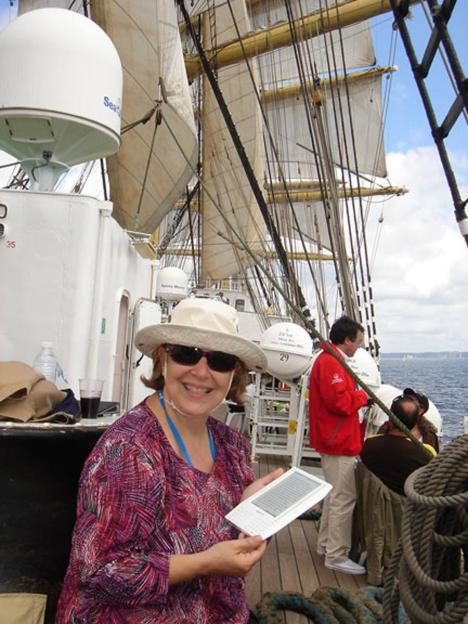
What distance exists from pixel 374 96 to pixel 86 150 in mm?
33875

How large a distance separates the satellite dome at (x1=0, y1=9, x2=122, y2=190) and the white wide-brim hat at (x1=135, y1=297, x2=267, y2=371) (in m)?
2.35

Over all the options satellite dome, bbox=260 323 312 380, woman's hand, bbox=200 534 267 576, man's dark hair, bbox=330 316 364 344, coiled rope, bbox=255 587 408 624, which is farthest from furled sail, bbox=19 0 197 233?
woman's hand, bbox=200 534 267 576

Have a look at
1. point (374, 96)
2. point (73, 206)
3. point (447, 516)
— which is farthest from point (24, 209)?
point (374, 96)

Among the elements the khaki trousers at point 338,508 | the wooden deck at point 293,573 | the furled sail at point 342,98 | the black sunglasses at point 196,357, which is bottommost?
the wooden deck at point 293,573

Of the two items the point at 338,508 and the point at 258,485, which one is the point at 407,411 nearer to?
the point at 338,508

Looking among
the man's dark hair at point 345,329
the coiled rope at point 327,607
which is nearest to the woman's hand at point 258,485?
the coiled rope at point 327,607

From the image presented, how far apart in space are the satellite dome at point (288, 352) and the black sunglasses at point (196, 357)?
5043 mm

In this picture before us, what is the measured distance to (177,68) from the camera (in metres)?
7.99

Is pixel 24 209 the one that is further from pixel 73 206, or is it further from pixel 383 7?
pixel 383 7

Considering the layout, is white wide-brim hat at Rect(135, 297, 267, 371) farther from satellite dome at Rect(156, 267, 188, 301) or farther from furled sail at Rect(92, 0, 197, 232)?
satellite dome at Rect(156, 267, 188, 301)

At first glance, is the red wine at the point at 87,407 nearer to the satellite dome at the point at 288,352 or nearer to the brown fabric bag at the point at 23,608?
the brown fabric bag at the point at 23,608

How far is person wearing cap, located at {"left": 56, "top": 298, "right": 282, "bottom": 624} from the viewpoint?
4.48 feet

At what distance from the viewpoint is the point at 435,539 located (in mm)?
1314

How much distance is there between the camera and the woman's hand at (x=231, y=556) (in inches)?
55.0
